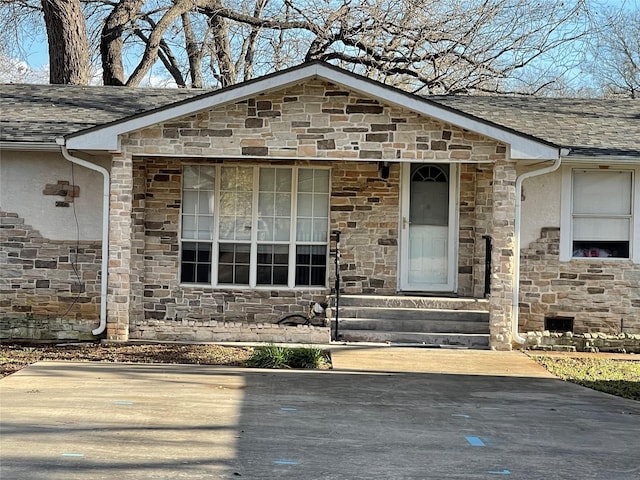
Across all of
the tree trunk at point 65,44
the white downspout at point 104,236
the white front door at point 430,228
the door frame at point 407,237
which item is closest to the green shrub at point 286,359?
the white downspout at point 104,236

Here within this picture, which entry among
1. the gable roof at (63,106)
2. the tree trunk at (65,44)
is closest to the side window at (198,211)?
the gable roof at (63,106)

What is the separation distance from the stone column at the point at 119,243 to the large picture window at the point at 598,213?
649cm

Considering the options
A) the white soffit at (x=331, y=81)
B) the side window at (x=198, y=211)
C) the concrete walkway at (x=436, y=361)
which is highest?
the white soffit at (x=331, y=81)

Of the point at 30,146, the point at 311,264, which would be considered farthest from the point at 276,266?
the point at 30,146

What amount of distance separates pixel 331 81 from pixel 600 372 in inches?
204

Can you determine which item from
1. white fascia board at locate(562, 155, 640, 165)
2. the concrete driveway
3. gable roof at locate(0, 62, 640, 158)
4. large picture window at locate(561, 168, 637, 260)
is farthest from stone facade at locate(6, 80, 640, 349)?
the concrete driveway

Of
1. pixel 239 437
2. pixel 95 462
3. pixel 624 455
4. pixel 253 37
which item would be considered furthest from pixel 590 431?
pixel 253 37

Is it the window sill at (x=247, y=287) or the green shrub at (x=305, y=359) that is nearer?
the green shrub at (x=305, y=359)

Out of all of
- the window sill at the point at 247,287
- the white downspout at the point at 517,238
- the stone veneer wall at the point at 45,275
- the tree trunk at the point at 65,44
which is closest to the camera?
the white downspout at the point at 517,238

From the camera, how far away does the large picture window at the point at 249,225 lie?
14141 mm

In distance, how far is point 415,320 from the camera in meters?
13.2

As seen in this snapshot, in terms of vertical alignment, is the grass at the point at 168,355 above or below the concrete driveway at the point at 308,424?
above

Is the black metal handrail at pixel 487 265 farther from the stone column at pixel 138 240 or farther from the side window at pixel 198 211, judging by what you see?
the stone column at pixel 138 240

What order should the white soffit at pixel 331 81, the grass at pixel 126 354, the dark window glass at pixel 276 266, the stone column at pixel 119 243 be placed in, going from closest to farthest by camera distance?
the grass at pixel 126 354, the white soffit at pixel 331 81, the stone column at pixel 119 243, the dark window glass at pixel 276 266
